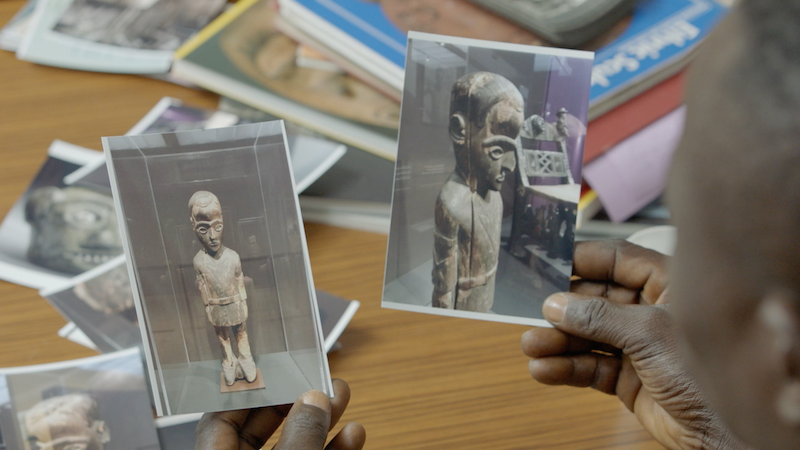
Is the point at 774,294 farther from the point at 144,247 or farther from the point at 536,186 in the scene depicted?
the point at 144,247

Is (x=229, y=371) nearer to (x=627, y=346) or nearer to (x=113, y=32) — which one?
(x=627, y=346)

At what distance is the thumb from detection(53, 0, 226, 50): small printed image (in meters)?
0.75

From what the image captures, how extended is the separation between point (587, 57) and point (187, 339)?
45 centimetres

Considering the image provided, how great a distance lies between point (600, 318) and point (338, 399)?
0.82 ft

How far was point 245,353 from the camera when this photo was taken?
21.9 inches

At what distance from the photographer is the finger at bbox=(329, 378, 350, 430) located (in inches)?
21.9

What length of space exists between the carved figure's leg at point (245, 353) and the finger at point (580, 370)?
267 millimetres

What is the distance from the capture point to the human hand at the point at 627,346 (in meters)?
0.57

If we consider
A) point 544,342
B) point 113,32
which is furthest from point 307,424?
point 113,32

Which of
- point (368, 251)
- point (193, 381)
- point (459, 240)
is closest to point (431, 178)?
point (459, 240)

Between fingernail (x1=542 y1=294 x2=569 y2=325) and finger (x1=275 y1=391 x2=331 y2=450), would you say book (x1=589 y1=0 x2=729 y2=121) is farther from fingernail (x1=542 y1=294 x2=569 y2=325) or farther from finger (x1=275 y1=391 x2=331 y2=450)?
finger (x1=275 y1=391 x2=331 y2=450)

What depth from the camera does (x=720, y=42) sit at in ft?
0.92

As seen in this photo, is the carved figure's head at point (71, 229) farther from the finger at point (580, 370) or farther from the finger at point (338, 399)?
the finger at point (580, 370)

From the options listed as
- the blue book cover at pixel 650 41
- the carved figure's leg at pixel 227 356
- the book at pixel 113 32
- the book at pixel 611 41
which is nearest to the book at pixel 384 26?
the book at pixel 611 41
